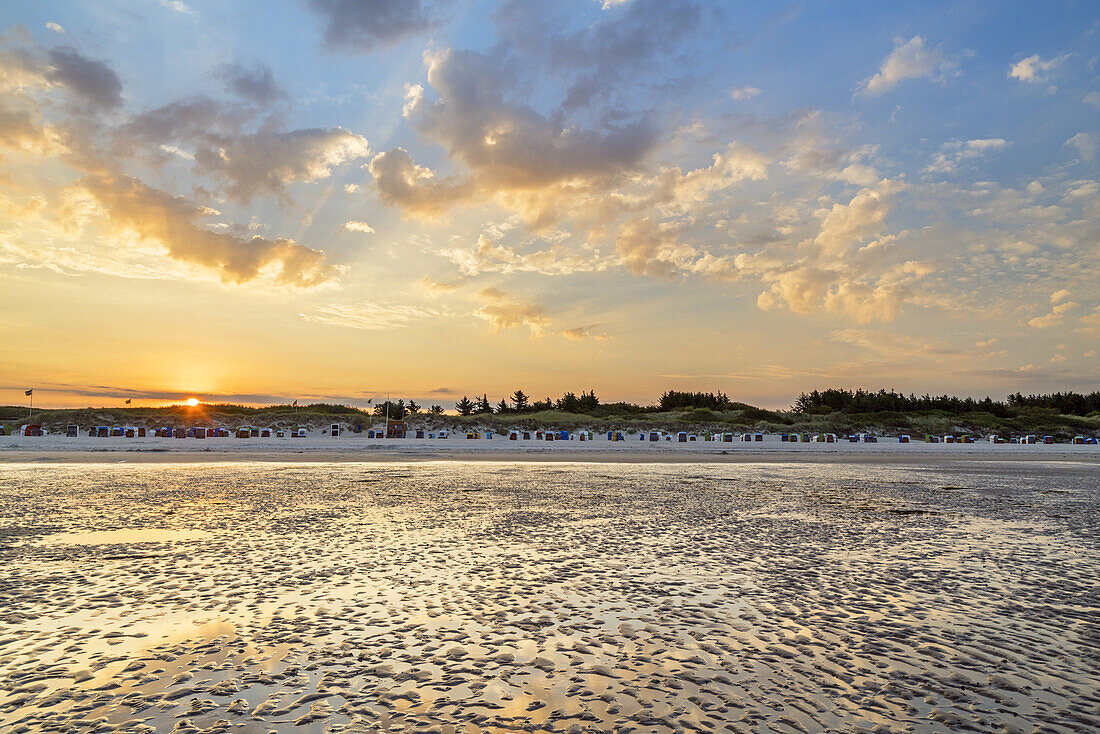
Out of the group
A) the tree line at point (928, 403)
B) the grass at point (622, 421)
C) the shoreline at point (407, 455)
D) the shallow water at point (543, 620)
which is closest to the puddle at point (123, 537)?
the shallow water at point (543, 620)

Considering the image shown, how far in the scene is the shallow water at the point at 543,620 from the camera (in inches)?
131

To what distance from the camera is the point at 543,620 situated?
4824 mm

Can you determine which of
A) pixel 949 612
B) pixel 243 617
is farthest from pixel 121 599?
pixel 949 612

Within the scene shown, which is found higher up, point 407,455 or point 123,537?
point 123,537

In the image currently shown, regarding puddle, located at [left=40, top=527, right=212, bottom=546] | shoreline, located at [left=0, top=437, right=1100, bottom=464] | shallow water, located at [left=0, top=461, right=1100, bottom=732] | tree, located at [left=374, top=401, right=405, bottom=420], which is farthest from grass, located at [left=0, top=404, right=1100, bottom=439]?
shallow water, located at [left=0, top=461, right=1100, bottom=732]

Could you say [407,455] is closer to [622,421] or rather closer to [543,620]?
[543,620]

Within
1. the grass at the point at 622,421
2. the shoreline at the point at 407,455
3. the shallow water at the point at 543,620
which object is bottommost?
the shoreline at the point at 407,455

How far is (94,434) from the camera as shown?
165ft

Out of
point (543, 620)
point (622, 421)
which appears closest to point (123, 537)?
point (543, 620)

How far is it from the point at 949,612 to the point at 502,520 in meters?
6.11

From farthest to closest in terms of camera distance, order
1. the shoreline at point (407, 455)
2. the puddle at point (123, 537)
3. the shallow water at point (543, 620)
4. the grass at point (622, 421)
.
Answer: the grass at point (622, 421)
the shoreline at point (407, 455)
the puddle at point (123, 537)
the shallow water at point (543, 620)

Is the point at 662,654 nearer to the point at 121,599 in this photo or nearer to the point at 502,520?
the point at 121,599

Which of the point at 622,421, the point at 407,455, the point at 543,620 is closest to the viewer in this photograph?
the point at 543,620

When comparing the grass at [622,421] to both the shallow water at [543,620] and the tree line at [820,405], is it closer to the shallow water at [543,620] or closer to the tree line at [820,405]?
the tree line at [820,405]
